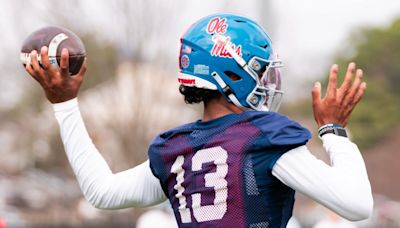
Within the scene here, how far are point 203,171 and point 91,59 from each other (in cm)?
2129

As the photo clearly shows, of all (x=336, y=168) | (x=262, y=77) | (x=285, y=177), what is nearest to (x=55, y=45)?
(x=262, y=77)

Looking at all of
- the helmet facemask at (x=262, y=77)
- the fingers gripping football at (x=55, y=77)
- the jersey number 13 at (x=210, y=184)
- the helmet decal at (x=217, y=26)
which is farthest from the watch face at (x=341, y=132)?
the fingers gripping football at (x=55, y=77)

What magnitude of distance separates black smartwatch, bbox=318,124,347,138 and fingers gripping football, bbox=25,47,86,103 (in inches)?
39.5

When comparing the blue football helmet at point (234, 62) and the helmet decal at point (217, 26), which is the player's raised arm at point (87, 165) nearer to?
the blue football helmet at point (234, 62)

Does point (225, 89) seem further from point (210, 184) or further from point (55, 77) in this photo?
point (55, 77)

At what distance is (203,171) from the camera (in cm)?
368

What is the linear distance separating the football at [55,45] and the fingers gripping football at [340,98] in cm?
99

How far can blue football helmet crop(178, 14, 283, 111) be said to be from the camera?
3.70 metres

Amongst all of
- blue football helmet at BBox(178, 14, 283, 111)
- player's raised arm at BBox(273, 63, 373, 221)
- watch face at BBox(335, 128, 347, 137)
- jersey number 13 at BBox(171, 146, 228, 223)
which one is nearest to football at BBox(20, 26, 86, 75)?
blue football helmet at BBox(178, 14, 283, 111)

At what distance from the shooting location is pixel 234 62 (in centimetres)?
369

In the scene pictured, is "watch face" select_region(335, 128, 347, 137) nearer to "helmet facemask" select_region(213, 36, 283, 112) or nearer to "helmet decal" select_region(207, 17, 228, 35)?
"helmet facemask" select_region(213, 36, 283, 112)

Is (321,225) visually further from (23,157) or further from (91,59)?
(23,157)

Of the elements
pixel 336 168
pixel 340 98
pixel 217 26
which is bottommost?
pixel 336 168

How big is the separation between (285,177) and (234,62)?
49 centimetres
